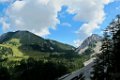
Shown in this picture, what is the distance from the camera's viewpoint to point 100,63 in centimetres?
8588

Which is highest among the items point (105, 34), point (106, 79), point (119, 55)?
point (105, 34)

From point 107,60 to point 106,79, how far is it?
4.95m

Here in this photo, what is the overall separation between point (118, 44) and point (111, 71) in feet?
24.4

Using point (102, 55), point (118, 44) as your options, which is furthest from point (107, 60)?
point (118, 44)

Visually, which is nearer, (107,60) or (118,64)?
(118,64)

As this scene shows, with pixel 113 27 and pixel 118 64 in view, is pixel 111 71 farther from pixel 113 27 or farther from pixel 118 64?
pixel 113 27

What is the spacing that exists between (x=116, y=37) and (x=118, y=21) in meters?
4.06

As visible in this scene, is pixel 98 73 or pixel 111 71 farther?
pixel 98 73

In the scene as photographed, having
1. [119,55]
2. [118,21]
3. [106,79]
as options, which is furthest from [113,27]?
[106,79]

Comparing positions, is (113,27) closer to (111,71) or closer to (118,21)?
(118,21)

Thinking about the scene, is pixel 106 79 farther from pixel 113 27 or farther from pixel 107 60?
pixel 113 27

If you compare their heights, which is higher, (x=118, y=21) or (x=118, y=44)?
(x=118, y=21)

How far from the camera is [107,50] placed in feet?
273

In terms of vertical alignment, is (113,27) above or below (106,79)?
above
